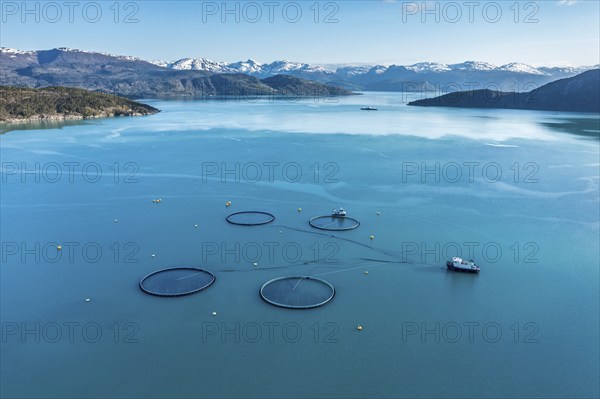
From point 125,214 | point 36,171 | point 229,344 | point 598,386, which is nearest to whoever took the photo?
point 598,386

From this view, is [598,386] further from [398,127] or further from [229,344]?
[398,127]

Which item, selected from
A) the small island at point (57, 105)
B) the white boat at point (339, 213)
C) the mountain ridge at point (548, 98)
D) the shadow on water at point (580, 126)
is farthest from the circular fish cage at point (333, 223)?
the mountain ridge at point (548, 98)

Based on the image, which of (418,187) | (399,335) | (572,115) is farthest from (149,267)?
(572,115)

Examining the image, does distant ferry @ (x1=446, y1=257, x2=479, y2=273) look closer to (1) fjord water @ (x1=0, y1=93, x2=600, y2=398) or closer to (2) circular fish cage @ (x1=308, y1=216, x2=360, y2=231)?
(1) fjord water @ (x1=0, y1=93, x2=600, y2=398)

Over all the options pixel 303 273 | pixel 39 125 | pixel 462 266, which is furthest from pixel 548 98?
pixel 39 125

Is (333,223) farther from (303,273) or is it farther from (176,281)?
(176,281)

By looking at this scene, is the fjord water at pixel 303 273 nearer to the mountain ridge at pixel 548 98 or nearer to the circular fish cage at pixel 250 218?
the circular fish cage at pixel 250 218
